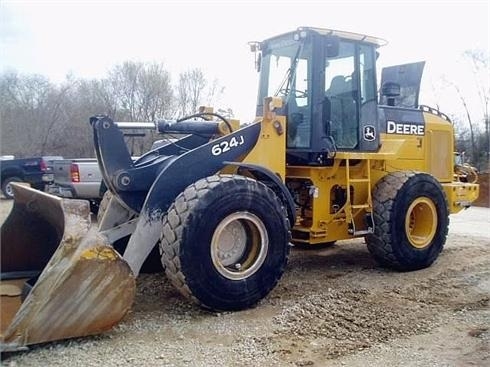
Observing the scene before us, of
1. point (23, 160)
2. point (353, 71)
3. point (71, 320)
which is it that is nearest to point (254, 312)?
point (71, 320)

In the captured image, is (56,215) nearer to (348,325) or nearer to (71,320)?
(71,320)

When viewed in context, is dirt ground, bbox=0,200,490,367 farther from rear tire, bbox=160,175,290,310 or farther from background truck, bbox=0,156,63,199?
background truck, bbox=0,156,63,199

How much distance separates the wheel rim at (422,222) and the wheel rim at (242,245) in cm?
226

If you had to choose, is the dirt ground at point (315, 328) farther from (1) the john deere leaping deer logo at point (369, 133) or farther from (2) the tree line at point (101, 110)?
(2) the tree line at point (101, 110)

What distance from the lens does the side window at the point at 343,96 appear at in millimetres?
6043

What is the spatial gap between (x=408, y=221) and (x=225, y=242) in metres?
2.42

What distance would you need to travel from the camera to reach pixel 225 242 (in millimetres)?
4906

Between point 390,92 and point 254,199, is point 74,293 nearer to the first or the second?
point 254,199

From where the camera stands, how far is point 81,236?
3846 mm

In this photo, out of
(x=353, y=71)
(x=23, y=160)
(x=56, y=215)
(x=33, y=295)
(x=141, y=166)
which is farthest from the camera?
(x=23, y=160)

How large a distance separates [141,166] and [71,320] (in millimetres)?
1866

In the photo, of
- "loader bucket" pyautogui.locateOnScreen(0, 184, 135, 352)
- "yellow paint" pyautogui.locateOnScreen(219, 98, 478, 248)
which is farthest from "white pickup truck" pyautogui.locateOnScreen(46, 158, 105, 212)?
"loader bucket" pyautogui.locateOnScreen(0, 184, 135, 352)

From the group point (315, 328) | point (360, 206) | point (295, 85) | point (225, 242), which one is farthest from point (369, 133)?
point (315, 328)

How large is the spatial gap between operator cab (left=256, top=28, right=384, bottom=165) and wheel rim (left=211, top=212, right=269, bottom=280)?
4.46 feet
